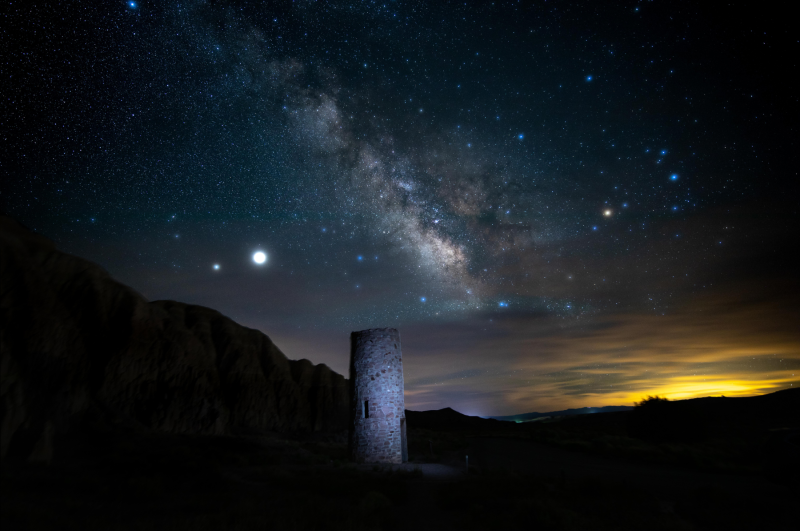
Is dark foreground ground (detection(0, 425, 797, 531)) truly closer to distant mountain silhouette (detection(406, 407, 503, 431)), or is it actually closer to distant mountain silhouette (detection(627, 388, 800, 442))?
distant mountain silhouette (detection(627, 388, 800, 442))

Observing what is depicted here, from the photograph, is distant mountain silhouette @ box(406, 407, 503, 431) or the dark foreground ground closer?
the dark foreground ground

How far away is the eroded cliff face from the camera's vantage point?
604 inches

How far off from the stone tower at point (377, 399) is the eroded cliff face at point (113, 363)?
37.1ft

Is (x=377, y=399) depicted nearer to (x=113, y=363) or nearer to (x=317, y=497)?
(x=317, y=497)

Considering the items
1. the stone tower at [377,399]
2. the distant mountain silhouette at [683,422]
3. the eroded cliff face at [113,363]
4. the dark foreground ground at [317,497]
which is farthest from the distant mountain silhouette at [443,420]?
the dark foreground ground at [317,497]

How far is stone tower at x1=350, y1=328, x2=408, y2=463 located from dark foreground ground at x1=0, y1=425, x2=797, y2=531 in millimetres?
2314

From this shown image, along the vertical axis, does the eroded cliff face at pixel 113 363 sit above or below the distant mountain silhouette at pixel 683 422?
above

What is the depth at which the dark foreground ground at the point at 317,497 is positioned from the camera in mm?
7461

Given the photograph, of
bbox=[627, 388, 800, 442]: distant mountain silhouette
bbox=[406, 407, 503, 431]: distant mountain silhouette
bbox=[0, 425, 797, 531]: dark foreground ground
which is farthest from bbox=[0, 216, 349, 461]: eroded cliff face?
bbox=[406, 407, 503, 431]: distant mountain silhouette

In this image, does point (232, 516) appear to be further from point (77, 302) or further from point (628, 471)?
point (77, 302)

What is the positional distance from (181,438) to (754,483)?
23305mm

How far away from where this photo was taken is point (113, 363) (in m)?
24.5

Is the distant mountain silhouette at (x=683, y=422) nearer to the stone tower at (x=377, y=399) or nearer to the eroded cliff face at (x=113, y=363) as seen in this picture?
the stone tower at (x=377, y=399)

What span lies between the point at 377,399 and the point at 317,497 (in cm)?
881
